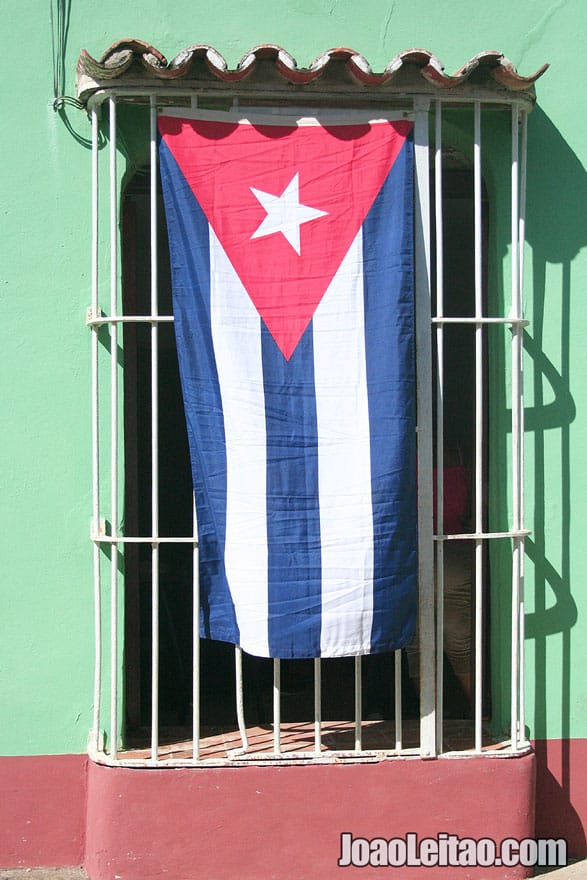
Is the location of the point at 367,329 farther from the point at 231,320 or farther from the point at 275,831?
the point at 275,831

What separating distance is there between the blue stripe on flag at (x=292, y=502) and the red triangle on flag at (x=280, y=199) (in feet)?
0.36

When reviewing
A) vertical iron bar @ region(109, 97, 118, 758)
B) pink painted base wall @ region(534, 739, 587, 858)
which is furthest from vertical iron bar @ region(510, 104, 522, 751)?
vertical iron bar @ region(109, 97, 118, 758)

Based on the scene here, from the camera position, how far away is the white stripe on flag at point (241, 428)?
4.06 metres

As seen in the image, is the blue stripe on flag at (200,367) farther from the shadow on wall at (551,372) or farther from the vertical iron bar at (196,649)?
the shadow on wall at (551,372)

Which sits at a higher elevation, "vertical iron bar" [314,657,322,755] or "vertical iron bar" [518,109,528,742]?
"vertical iron bar" [518,109,528,742]

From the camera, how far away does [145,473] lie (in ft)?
15.6

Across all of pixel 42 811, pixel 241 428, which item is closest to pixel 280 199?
pixel 241 428

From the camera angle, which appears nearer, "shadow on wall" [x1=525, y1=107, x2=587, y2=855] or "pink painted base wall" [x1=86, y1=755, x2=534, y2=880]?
"pink painted base wall" [x1=86, y1=755, x2=534, y2=880]

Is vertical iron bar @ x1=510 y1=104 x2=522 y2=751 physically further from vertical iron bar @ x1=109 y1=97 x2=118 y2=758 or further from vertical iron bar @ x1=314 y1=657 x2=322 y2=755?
vertical iron bar @ x1=109 y1=97 x2=118 y2=758

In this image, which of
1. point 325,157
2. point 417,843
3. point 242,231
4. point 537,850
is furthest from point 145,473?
point 537,850

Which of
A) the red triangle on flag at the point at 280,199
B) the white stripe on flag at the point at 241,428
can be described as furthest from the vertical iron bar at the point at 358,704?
the red triangle on flag at the point at 280,199

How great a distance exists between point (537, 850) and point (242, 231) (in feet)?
10.3

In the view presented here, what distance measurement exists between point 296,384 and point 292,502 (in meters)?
0.52

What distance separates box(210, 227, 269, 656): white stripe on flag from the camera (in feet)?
13.3
